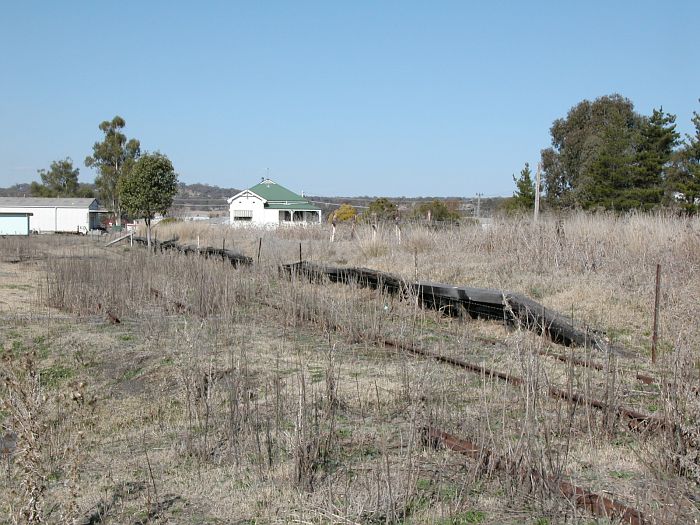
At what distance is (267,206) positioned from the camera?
71562mm

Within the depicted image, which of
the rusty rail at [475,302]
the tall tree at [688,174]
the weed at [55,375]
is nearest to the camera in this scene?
the weed at [55,375]

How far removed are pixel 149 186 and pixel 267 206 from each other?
30.8 m

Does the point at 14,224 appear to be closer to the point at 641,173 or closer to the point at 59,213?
the point at 59,213

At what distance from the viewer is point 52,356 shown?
28.2ft

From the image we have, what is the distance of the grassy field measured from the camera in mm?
4086

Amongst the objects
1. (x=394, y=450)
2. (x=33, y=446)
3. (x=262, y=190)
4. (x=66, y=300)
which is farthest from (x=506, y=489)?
(x=262, y=190)

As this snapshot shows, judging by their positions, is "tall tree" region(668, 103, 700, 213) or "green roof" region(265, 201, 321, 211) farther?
"green roof" region(265, 201, 321, 211)

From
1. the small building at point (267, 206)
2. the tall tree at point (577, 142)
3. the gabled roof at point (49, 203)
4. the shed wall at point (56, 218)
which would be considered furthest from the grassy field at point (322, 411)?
the gabled roof at point (49, 203)

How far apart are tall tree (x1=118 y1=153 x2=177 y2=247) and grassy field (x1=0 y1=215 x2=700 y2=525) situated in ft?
95.3

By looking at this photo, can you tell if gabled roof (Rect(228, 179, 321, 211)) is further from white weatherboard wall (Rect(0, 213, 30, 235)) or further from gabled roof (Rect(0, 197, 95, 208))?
white weatherboard wall (Rect(0, 213, 30, 235))

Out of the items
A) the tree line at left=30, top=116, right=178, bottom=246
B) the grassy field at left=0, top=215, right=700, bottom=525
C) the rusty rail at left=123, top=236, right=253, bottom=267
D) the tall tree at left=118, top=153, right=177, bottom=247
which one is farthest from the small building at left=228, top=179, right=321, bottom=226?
the grassy field at left=0, top=215, right=700, bottom=525

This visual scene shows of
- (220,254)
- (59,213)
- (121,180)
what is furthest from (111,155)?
(220,254)

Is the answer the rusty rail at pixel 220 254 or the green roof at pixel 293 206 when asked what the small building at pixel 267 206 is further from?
the rusty rail at pixel 220 254

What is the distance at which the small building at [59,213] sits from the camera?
70.8 metres
